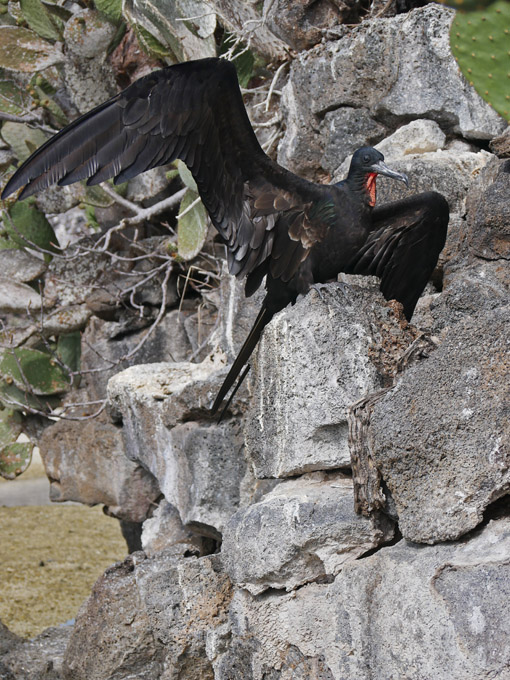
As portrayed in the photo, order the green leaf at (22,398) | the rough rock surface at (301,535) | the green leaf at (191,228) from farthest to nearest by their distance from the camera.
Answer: the green leaf at (22,398), the green leaf at (191,228), the rough rock surface at (301,535)

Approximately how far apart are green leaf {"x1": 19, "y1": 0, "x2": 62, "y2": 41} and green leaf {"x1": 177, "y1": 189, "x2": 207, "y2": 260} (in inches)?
75.7

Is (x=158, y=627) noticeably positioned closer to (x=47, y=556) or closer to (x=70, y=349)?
(x=47, y=556)

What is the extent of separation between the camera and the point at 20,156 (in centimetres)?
602

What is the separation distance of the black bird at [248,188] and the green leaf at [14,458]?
3.57 meters

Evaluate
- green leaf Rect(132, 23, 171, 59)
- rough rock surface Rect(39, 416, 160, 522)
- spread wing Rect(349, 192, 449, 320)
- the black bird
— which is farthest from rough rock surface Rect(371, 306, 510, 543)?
green leaf Rect(132, 23, 171, 59)

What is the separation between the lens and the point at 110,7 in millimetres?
5316

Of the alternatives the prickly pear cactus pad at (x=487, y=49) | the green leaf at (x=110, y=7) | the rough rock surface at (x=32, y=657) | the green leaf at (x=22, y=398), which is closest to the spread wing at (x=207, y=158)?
the prickly pear cactus pad at (x=487, y=49)

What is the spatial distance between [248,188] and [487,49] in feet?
2.85

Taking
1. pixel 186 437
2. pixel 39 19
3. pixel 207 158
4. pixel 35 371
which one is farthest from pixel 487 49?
pixel 39 19

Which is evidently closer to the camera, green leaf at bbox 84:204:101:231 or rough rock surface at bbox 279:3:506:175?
rough rock surface at bbox 279:3:506:175

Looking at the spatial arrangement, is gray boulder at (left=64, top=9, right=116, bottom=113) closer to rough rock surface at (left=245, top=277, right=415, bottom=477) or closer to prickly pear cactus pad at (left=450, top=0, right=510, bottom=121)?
rough rock surface at (left=245, top=277, right=415, bottom=477)

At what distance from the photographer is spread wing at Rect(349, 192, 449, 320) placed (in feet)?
9.21

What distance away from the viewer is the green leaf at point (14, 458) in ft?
20.1

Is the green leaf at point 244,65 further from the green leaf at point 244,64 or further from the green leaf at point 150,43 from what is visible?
the green leaf at point 150,43
